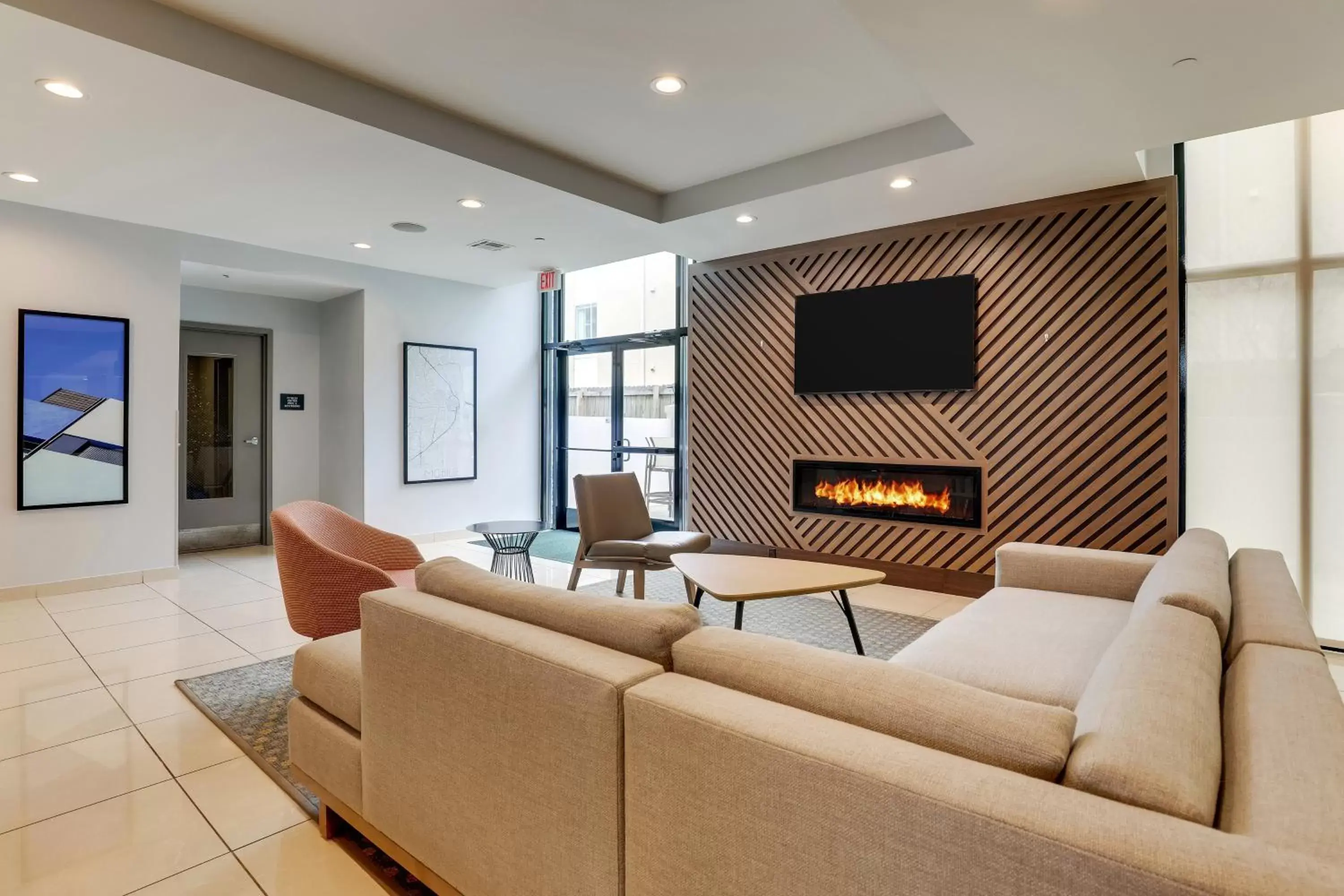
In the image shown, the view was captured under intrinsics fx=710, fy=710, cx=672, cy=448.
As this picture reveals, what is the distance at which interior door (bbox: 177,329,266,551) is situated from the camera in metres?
6.90

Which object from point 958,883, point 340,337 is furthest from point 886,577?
point 340,337

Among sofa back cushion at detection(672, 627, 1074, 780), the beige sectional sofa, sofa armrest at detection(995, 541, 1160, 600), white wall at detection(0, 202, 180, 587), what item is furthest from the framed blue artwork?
sofa armrest at detection(995, 541, 1160, 600)

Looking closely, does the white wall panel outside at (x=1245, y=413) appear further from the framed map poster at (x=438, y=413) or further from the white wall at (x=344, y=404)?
the white wall at (x=344, y=404)

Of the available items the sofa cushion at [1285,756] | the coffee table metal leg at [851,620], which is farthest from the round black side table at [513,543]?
the sofa cushion at [1285,756]

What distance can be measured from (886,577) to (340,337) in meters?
5.80

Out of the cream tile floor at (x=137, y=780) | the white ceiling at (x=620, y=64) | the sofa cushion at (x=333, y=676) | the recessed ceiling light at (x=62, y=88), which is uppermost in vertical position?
the white ceiling at (x=620, y=64)

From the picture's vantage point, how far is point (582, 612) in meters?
1.59

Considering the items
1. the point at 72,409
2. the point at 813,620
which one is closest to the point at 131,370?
the point at 72,409

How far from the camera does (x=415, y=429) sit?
732 cm

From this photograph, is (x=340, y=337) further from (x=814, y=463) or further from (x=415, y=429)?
(x=814, y=463)

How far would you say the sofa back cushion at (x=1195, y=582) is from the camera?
1862 millimetres

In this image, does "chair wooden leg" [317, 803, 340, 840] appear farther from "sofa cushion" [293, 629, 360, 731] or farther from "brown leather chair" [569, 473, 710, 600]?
"brown leather chair" [569, 473, 710, 600]

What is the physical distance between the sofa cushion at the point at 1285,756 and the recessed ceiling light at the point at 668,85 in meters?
3.28

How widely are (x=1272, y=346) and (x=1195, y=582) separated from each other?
310 cm
